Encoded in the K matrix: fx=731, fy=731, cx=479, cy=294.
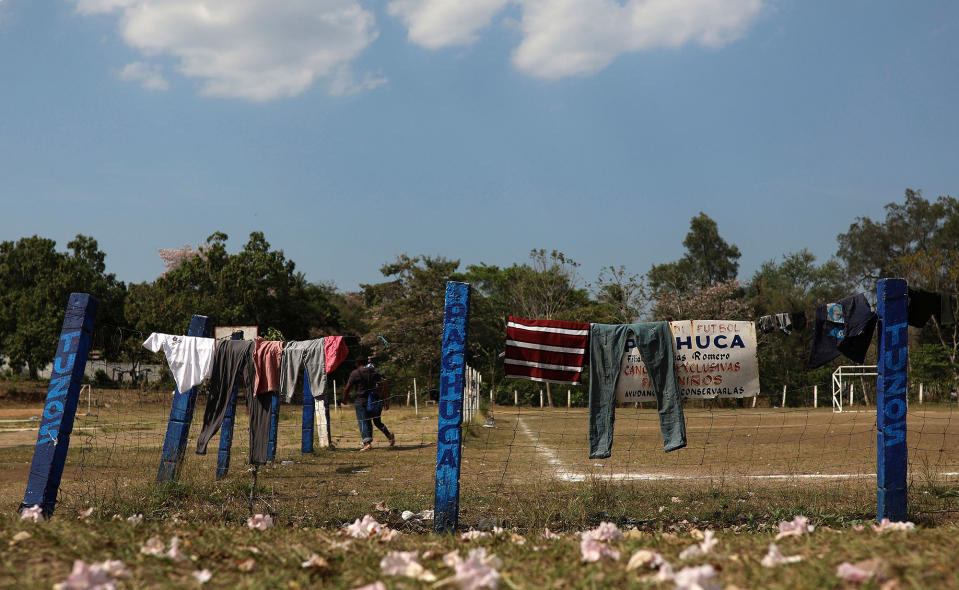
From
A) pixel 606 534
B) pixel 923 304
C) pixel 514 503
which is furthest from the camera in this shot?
pixel 923 304

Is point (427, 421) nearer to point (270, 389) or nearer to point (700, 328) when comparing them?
point (270, 389)

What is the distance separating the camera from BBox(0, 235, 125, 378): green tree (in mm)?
38250

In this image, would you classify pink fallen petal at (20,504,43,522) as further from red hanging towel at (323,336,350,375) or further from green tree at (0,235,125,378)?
green tree at (0,235,125,378)

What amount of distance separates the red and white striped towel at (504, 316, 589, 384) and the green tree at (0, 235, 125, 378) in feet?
116

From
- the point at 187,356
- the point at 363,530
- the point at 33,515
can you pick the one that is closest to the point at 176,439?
the point at 187,356

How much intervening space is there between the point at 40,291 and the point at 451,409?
40.6 m

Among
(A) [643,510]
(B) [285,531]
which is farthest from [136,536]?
(A) [643,510]

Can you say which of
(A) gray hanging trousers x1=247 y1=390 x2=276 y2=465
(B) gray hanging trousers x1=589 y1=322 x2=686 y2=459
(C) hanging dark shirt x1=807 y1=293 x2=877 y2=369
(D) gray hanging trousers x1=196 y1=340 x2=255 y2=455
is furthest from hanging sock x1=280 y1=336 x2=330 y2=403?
(C) hanging dark shirt x1=807 y1=293 x2=877 y2=369

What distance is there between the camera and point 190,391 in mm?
9258

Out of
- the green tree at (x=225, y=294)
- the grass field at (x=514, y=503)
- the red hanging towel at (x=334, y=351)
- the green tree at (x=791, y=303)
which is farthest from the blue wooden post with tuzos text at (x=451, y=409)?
the green tree at (x=225, y=294)

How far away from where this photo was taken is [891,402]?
6.42 metres

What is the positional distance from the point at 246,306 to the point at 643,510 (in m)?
36.2

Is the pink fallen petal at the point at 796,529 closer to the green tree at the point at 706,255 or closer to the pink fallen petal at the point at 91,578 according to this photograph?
the pink fallen petal at the point at 91,578

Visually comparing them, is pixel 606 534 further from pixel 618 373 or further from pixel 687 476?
pixel 687 476
